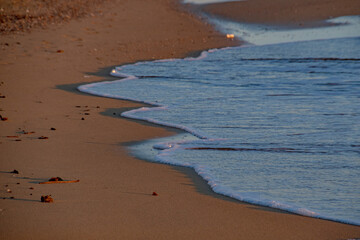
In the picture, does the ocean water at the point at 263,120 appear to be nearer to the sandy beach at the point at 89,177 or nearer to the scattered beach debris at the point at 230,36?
the sandy beach at the point at 89,177

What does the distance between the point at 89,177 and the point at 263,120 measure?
2.49 meters

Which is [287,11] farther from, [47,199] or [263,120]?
[47,199]

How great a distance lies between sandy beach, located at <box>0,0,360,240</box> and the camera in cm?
399

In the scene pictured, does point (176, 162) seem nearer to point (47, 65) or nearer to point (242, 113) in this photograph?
point (242, 113)

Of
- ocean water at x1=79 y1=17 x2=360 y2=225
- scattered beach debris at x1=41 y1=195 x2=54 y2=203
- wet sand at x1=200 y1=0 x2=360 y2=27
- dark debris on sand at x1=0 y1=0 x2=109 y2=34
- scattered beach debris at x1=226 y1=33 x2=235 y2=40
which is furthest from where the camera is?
wet sand at x1=200 y1=0 x2=360 y2=27

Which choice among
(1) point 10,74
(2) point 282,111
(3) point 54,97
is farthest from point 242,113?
(1) point 10,74

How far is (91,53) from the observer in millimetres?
11875

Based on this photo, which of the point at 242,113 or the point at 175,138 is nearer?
the point at 175,138

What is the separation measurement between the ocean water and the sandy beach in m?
0.23

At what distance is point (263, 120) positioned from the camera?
22.7ft

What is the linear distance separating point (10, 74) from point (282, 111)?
4.50 metres

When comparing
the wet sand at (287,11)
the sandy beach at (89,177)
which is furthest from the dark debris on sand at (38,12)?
the wet sand at (287,11)

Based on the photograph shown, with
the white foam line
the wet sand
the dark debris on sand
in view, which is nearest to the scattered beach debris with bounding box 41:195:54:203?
the white foam line

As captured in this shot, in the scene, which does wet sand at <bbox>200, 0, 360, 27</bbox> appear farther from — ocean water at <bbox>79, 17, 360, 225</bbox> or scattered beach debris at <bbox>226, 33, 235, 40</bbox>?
ocean water at <bbox>79, 17, 360, 225</bbox>
